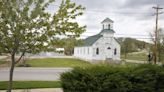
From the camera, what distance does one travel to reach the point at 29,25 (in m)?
12.4

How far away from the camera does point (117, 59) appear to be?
59.8 m

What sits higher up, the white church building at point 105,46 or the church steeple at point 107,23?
the church steeple at point 107,23

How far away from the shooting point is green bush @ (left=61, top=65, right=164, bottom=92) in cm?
1321

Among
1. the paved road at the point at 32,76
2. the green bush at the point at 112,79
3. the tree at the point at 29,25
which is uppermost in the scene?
the tree at the point at 29,25

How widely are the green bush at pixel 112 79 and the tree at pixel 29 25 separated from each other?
1618 millimetres

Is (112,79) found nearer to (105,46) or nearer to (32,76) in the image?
(32,76)

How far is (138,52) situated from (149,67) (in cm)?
10997

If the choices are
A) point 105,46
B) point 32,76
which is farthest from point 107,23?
point 32,76

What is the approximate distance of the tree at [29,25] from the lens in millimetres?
12406

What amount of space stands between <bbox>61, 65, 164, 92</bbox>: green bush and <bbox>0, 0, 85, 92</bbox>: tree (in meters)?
1.62

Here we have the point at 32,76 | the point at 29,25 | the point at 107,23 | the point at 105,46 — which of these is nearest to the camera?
the point at 29,25

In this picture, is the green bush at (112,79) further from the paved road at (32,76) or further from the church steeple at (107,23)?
the church steeple at (107,23)

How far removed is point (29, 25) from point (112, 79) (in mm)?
3774

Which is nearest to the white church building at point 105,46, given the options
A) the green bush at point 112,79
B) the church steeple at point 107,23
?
the church steeple at point 107,23
